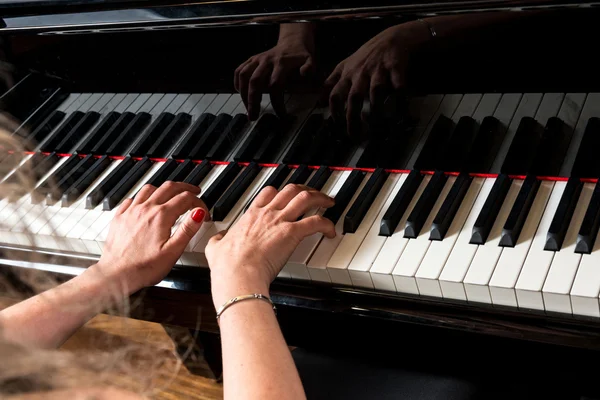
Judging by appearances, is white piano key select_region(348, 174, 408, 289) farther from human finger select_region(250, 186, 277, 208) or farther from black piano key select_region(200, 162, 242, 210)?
black piano key select_region(200, 162, 242, 210)

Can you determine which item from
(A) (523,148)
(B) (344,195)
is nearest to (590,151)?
(A) (523,148)

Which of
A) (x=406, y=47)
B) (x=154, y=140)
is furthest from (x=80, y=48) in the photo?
(x=406, y=47)

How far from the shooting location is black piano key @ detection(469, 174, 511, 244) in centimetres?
120

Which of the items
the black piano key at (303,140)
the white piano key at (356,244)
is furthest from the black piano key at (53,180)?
the white piano key at (356,244)

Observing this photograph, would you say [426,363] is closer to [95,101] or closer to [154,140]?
[154,140]

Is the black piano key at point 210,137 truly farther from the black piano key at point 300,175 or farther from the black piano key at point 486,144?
the black piano key at point 486,144

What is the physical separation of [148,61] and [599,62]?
2.98 ft

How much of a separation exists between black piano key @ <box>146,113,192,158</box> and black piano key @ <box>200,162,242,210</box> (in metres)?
0.16

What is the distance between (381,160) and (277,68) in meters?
0.27

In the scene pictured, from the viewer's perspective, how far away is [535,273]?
3.67 feet

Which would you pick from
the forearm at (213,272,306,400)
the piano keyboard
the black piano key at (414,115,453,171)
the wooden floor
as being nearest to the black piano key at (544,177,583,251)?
the piano keyboard

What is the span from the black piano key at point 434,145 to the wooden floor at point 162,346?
3.49ft

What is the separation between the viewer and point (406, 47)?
1.27 metres

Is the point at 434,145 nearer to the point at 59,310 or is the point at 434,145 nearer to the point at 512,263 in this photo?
the point at 512,263
